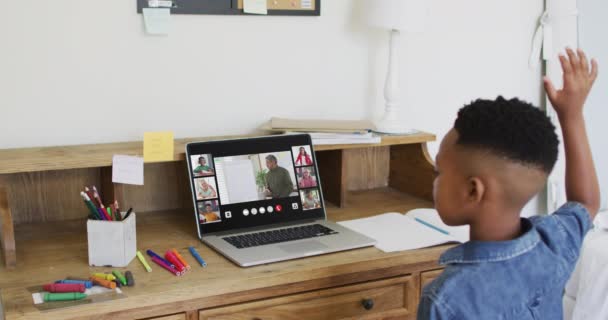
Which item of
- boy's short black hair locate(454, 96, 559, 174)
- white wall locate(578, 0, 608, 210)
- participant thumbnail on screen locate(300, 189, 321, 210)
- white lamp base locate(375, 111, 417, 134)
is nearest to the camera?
boy's short black hair locate(454, 96, 559, 174)

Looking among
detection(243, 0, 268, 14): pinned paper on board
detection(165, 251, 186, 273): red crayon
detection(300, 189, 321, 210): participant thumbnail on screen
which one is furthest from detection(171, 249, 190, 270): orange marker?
detection(243, 0, 268, 14): pinned paper on board

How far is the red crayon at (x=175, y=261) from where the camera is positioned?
1.56m

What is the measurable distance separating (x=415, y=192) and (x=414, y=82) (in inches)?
15.0

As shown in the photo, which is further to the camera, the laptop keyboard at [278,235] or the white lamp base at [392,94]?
the white lamp base at [392,94]

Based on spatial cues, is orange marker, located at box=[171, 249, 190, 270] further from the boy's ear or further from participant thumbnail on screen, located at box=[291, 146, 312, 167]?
the boy's ear

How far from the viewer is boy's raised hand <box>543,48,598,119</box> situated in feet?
4.49

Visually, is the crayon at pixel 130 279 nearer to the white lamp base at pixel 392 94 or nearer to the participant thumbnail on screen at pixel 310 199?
the participant thumbnail on screen at pixel 310 199

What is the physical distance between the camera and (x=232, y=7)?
207 cm

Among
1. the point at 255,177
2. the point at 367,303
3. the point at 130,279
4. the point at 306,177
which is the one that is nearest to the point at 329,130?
the point at 306,177

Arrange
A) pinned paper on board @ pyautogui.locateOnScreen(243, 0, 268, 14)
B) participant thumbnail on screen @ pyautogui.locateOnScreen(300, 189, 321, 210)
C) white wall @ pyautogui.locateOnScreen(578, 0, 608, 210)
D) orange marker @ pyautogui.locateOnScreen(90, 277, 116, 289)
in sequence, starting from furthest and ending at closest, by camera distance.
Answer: white wall @ pyautogui.locateOnScreen(578, 0, 608, 210) → pinned paper on board @ pyautogui.locateOnScreen(243, 0, 268, 14) → participant thumbnail on screen @ pyautogui.locateOnScreen(300, 189, 321, 210) → orange marker @ pyautogui.locateOnScreen(90, 277, 116, 289)

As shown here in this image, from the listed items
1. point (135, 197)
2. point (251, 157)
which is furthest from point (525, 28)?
point (135, 197)

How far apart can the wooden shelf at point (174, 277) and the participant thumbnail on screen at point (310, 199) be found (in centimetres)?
26

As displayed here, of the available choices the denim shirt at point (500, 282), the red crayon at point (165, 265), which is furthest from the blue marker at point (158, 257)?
the denim shirt at point (500, 282)

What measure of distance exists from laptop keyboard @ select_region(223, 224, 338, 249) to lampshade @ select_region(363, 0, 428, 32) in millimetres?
640
